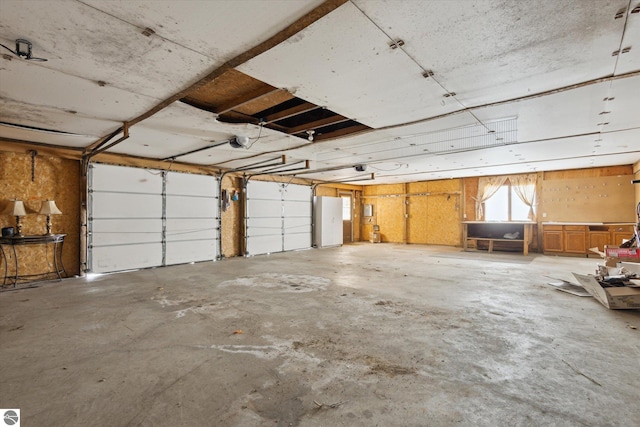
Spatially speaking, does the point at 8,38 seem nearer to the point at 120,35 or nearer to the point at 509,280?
the point at 120,35

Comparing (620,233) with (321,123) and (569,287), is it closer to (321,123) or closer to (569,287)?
A: (569,287)

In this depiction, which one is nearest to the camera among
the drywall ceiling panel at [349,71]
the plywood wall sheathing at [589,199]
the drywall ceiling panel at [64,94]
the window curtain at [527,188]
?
the drywall ceiling panel at [349,71]

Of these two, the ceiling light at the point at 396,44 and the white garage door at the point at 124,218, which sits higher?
the ceiling light at the point at 396,44

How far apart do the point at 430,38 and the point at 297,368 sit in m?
2.80

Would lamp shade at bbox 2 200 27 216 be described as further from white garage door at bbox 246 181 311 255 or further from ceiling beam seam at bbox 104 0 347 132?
white garage door at bbox 246 181 311 255

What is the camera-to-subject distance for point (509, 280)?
5355 mm

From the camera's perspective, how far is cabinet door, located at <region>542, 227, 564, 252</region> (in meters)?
8.65

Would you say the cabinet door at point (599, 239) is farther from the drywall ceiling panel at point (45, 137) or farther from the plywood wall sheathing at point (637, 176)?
the drywall ceiling panel at point (45, 137)

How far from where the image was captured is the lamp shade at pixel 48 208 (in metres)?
5.42

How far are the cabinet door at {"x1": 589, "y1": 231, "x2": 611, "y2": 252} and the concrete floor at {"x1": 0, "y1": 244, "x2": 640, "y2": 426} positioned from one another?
5430 millimetres

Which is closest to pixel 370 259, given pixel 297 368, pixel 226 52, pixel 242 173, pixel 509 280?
pixel 509 280

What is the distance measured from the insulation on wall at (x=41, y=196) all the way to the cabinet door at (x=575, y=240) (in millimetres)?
12586

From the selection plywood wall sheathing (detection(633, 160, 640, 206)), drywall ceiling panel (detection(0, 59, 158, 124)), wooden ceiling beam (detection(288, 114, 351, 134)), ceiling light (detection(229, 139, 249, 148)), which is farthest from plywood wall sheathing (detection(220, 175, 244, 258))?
plywood wall sheathing (detection(633, 160, 640, 206))

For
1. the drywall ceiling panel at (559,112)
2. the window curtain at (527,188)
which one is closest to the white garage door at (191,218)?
the drywall ceiling panel at (559,112)
